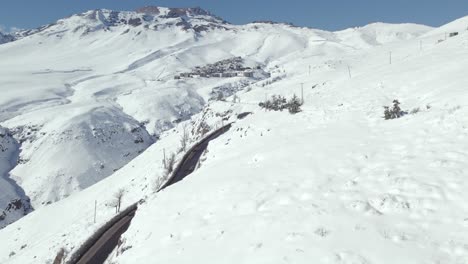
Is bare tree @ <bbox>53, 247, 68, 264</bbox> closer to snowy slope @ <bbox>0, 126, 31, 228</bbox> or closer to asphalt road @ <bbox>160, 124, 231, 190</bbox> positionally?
asphalt road @ <bbox>160, 124, 231, 190</bbox>

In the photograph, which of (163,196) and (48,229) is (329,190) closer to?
(163,196)

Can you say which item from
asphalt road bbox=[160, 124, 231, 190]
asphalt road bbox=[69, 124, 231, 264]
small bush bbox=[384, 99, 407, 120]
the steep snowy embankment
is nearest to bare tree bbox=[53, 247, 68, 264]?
asphalt road bbox=[69, 124, 231, 264]

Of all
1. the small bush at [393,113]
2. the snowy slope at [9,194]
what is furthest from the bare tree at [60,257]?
the snowy slope at [9,194]

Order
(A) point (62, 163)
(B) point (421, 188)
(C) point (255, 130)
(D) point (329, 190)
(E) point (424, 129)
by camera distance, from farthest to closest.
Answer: (A) point (62, 163) < (C) point (255, 130) < (E) point (424, 129) < (D) point (329, 190) < (B) point (421, 188)

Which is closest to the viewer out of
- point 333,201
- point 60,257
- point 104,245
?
point 333,201

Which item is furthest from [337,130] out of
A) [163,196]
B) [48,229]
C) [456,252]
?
[48,229]

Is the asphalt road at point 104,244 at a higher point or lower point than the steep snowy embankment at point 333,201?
lower

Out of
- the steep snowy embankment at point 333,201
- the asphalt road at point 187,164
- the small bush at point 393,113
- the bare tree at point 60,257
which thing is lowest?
the bare tree at point 60,257

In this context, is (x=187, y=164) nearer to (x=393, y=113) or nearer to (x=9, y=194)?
(x=393, y=113)

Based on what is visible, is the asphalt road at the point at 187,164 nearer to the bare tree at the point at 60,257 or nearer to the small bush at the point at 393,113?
the bare tree at the point at 60,257

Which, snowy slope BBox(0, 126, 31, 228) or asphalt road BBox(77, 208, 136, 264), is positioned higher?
asphalt road BBox(77, 208, 136, 264)

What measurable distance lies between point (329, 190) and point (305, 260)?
17.5 feet

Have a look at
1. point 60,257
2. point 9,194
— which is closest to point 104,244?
point 60,257

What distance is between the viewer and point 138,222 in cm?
2016
